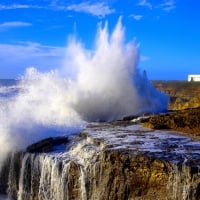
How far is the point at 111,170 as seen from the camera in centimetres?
848

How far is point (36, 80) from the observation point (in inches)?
717

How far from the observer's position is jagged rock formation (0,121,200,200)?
25.6 feet

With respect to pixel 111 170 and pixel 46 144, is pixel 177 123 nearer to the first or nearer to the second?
pixel 46 144

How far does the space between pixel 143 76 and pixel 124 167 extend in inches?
415

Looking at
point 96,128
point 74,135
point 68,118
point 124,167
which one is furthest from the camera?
point 68,118

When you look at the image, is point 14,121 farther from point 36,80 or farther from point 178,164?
point 36,80

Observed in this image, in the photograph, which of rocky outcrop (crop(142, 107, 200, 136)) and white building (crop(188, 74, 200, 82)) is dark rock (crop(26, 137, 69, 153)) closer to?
rocky outcrop (crop(142, 107, 200, 136))

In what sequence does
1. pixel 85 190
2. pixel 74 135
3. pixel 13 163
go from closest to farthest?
pixel 85 190, pixel 13 163, pixel 74 135

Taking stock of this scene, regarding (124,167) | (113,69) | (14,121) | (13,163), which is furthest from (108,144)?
(113,69)

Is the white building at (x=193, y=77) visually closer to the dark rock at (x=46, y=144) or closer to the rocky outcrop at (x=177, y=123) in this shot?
the rocky outcrop at (x=177, y=123)

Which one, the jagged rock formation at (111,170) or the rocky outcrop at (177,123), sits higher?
the rocky outcrop at (177,123)

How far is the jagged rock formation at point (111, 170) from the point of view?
7806 millimetres

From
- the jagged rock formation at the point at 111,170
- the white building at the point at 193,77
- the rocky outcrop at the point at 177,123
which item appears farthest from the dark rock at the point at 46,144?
the white building at the point at 193,77

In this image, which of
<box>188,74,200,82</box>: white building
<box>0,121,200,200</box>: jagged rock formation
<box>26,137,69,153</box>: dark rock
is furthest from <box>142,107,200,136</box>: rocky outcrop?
<box>188,74,200,82</box>: white building
